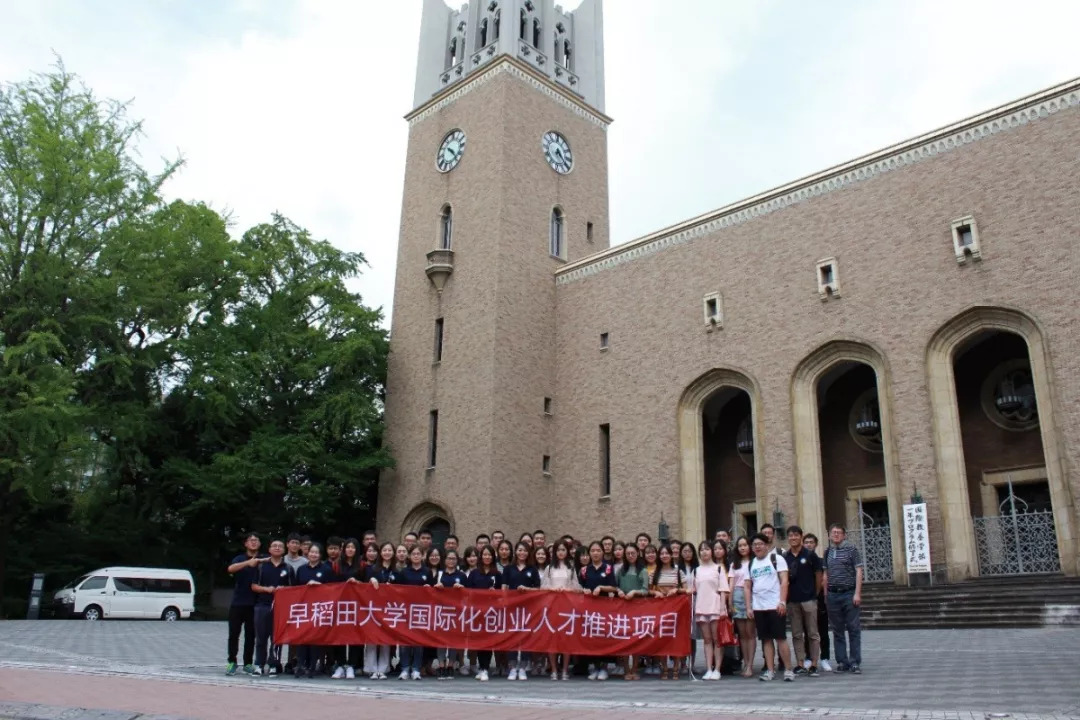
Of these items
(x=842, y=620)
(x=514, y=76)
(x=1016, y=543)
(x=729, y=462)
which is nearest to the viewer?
(x=842, y=620)

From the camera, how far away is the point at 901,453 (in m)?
18.8

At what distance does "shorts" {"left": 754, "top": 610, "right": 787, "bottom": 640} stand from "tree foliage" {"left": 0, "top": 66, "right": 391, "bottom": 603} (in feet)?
53.4

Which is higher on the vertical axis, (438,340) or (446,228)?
(446,228)

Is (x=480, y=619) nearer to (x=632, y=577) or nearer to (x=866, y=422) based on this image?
(x=632, y=577)

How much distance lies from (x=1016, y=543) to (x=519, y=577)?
41.6ft

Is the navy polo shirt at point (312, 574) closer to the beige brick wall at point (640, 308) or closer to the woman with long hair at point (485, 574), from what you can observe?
the woman with long hair at point (485, 574)

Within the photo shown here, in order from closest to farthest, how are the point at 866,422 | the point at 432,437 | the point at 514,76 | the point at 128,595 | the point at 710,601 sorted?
the point at 710,601 → the point at 866,422 → the point at 128,595 → the point at 432,437 → the point at 514,76

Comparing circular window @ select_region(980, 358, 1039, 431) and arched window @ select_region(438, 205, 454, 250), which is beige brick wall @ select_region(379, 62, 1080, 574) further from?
circular window @ select_region(980, 358, 1039, 431)

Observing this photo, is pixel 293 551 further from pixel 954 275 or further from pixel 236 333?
pixel 236 333

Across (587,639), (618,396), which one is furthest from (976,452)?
(587,639)

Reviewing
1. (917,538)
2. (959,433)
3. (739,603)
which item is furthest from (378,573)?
(959,433)

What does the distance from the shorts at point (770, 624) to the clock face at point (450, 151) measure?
21527mm

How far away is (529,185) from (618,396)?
727cm

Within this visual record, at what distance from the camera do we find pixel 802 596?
9.43m
